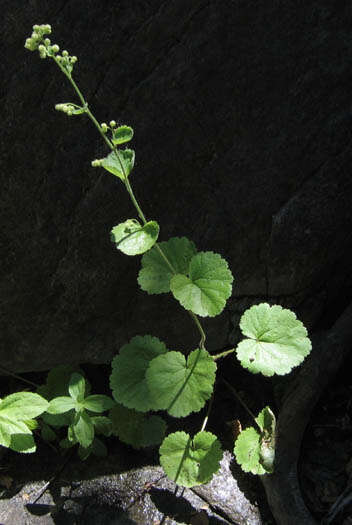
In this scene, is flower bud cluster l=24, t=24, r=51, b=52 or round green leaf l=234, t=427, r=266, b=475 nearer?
flower bud cluster l=24, t=24, r=51, b=52

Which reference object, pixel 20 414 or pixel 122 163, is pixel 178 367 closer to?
A: pixel 20 414

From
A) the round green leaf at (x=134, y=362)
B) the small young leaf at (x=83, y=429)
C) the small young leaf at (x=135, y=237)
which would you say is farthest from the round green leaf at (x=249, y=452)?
the small young leaf at (x=135, y=237)

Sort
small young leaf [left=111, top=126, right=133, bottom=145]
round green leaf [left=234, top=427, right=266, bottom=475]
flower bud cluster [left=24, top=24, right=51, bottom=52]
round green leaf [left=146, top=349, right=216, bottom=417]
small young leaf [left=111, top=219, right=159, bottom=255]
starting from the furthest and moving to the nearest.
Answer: round green leaf [left=234, top=427, right=266, bottom=475]
round green leaf [left=146, top=349, right=216, bottom=417]
small young leaf [left=111, top=219, right=159, bottom=255]
small young leaf [left=111, top=126, right=133, bottom=145]
flower bud cluster [left=24, top=24, right=51, bottom=52]

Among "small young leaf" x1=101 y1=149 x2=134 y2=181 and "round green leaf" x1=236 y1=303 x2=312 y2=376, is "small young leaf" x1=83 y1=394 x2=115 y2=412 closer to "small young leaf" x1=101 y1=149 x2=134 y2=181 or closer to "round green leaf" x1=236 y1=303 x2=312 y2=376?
"round green leaf" x1=236 y1=303 x2=312 y2=376

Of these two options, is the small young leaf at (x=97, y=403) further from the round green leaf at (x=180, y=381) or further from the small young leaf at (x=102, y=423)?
the round green leaf at (x=180, y=381)

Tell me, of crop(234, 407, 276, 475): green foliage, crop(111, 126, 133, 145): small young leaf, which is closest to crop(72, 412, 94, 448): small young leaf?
crop(234, 407, 276, 475): green foliage
